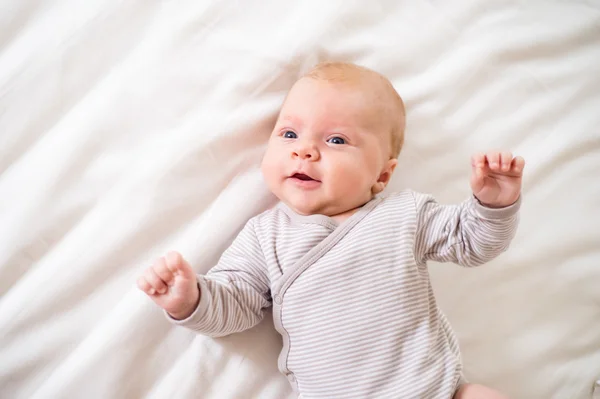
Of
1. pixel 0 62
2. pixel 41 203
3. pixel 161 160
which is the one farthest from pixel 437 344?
pixel 0 62

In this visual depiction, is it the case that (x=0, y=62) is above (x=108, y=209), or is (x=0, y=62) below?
above

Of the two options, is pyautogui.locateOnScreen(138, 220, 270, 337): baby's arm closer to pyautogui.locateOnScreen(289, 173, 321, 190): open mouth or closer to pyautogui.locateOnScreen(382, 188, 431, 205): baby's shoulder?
pyautogui.locateOnScreen(289, 173, 321, 190): open mouth

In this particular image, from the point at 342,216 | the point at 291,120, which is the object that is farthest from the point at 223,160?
the point at 342,216

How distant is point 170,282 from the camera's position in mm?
819

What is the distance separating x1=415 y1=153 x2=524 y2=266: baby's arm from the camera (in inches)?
33.2

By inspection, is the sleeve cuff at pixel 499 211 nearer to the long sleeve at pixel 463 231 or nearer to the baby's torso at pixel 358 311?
the long sleeve at pixel 463 231

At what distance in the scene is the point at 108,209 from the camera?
0.98 m

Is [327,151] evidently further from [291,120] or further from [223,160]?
[223,160]

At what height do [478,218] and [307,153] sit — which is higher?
[307,153]

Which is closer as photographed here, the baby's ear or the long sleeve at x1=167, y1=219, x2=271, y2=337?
the long sleeve at x1=167, y1=219, x2=271, y2=337

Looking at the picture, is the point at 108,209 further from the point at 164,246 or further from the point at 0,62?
the point at 0,62

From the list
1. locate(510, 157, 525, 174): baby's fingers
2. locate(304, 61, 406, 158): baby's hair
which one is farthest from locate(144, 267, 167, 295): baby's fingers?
locate(510, 157, 525, 174): baby's fingers

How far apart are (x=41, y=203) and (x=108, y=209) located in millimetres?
119

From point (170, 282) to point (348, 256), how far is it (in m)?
0.32
